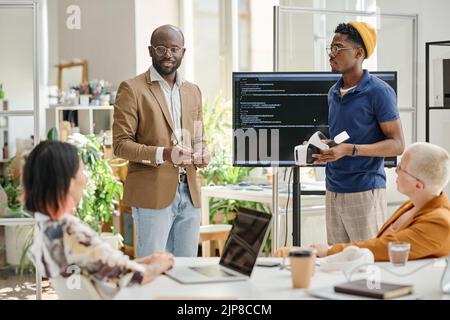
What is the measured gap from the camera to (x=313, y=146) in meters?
3.56

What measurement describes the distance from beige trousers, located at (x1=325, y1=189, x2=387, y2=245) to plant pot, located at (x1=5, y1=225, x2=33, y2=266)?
2.03 metres

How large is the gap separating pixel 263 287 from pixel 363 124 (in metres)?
1.34

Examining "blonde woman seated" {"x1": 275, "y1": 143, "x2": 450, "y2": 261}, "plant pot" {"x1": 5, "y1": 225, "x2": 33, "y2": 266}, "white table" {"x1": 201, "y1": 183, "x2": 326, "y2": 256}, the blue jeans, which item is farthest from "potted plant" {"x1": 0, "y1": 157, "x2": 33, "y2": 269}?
"blonde woman seated" {"x1": 275, "y1": 143, "x2": 450, "y2": 261}

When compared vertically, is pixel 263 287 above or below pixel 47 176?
below

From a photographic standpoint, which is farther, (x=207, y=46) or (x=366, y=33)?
(x=207, y=46)

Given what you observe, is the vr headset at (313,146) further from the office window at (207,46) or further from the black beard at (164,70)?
the office window at (207,46)

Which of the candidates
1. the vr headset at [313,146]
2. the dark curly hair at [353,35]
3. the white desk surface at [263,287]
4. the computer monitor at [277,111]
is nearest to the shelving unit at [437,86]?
the computer monitor at [277,111]

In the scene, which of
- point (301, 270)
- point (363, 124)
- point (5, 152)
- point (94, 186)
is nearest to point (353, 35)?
point (363, 124)

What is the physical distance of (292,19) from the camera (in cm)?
570

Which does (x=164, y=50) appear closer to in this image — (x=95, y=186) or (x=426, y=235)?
(x=426, y=235)

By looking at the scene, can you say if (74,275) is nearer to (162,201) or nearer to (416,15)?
(162,201)

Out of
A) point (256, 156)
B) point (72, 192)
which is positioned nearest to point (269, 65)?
point (256, 156)

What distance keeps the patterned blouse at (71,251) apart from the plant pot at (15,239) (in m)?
2.47
